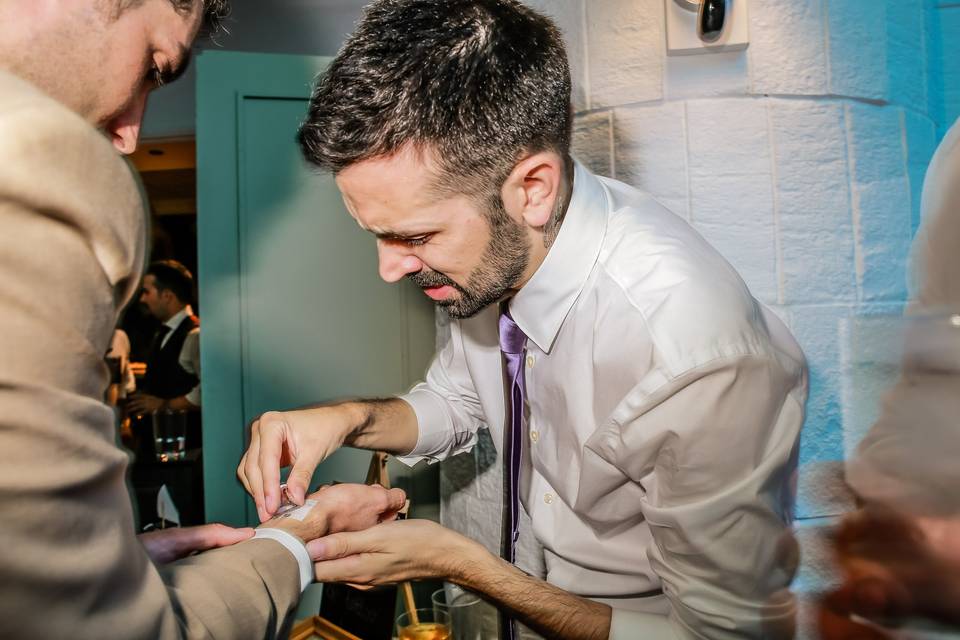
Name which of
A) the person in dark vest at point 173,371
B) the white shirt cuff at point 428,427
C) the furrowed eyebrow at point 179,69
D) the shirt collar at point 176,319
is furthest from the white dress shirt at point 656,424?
the shirt collar at point 176,319

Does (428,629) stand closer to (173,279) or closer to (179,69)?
(179,69)

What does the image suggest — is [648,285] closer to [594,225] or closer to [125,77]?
[594,225]

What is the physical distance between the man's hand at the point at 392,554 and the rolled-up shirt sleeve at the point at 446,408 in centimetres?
46

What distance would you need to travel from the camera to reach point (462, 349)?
62.2 inches

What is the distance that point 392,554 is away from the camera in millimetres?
1021

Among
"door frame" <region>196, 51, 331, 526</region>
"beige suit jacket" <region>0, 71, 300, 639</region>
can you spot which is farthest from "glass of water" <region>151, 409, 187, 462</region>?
"beige suit jacket" <region>0, 71, 300, 639</region>

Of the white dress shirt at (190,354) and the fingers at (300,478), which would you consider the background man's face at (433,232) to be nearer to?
the fingers at (300,478)

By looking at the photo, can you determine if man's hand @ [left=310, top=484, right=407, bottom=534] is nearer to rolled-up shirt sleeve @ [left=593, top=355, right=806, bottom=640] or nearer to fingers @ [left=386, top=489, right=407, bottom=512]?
fingers @ [left=386, top=489, right=407, bottom=512]

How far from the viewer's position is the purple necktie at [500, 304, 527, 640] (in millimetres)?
1285

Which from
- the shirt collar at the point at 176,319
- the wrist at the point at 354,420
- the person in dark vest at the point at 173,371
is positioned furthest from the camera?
the shirt collar at the point at 176,319

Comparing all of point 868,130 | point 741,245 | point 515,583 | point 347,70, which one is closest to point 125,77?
point 347,70

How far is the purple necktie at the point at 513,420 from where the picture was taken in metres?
1.29

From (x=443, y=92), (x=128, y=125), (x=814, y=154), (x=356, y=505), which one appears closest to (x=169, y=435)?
(x=356, y=505)

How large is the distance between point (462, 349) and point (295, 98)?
3.48 feet
